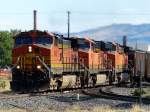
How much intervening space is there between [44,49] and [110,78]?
39.4 feet

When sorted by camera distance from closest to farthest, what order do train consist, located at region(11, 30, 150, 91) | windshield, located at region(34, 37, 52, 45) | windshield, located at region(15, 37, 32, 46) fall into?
train consist, located at region(11, 30, 150, 91) < windshield, located at region(34, 37, 52, 45) < windshield, located at region(15, 37, 32, 46)

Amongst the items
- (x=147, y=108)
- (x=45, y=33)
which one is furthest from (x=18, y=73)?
(x=147, y=108)

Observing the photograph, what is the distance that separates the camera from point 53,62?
29.8 metres

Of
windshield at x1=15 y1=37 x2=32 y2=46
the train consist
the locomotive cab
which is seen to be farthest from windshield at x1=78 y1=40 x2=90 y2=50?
Result: windshield at x1=15 y1=37 x2=32 y2=46

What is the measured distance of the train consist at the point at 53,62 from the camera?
29.4 meters

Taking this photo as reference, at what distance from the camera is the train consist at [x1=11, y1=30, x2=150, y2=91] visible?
96.5 feet

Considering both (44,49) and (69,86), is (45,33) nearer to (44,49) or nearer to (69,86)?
(44,49)

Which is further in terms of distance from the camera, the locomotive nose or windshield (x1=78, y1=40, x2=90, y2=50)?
windshield (x1=78, y1=40, x2=90, y2=50)

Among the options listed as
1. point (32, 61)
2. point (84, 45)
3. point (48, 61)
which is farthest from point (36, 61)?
point (84, 45)

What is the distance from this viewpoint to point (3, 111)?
58.0 ft

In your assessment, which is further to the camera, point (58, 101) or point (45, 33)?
point (45, 33)

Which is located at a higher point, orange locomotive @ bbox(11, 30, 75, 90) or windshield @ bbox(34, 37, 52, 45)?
windshield @ bbox(34, 37, 52, 45)

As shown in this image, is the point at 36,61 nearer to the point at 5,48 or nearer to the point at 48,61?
the point at 48,61

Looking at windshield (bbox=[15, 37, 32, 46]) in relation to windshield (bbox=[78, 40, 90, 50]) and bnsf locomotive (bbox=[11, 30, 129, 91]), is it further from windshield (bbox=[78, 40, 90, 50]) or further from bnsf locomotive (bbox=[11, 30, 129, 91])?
windshield (bbox=[78, 40, 90, 50])
